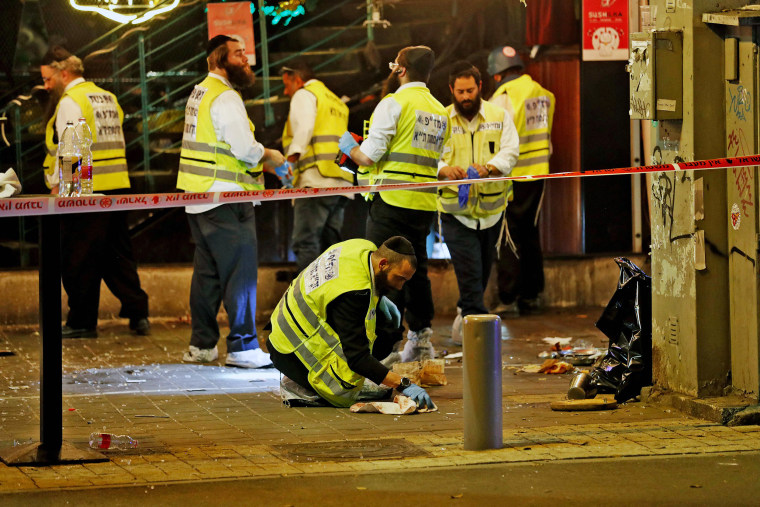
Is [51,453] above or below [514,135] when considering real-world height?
below

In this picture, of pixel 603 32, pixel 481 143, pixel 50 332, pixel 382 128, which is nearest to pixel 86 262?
pixel 382 128

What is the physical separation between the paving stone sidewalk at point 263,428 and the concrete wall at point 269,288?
73.0 inches

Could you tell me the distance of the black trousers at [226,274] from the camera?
→ 9242 mm

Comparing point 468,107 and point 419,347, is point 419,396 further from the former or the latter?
point 468,107

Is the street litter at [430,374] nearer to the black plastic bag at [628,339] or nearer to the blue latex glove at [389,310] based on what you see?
the blue latex glove at [389,310]

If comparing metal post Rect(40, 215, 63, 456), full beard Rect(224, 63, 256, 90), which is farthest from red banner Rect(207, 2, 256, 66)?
metal post Rect(40, 215, 63, 456)

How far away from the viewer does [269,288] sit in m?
11.8

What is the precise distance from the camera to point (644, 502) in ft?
17.9

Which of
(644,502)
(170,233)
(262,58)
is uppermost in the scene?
(262,58)

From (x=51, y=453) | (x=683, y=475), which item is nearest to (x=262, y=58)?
(x=51, y=453)

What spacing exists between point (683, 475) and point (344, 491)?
1558mm

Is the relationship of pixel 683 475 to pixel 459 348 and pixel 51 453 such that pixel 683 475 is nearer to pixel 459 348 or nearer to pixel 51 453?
pixel 51 453

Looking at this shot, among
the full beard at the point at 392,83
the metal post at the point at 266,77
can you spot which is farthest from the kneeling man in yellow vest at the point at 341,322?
the metal post at the point at 266,77

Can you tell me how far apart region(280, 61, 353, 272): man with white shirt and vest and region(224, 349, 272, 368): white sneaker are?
1.80 metres
